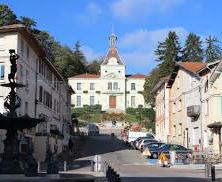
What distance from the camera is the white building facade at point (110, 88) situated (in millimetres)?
129500

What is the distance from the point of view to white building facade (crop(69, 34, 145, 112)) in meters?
130

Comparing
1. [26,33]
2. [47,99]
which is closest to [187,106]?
[47,99]

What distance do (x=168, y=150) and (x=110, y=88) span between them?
81.1m

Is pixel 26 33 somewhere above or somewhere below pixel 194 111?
above

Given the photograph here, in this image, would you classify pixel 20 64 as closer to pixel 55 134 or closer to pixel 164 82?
pixel 55 134

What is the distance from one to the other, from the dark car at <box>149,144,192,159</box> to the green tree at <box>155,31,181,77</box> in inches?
2182

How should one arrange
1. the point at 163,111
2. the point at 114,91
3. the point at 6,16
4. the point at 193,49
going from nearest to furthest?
the point at 6,16, the point at 163,111, the point at 193,49, the point at 114,91

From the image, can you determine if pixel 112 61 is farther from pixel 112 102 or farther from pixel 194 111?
pixel 194 111

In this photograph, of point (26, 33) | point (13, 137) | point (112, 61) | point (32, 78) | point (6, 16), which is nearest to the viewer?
point (13, 137)

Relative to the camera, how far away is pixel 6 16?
72.5 metres

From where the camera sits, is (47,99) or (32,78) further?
(47,99)

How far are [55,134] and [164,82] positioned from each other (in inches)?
875

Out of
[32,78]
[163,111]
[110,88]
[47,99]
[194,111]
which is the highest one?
[110,88]

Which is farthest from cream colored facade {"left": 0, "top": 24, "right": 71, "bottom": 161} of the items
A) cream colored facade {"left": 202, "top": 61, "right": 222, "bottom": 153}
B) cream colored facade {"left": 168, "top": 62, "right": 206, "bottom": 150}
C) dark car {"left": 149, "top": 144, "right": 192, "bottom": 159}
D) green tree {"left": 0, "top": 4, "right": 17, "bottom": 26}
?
cream colored facade {"left": 202, "top": 61, "right": 222, "bottom": 153}
